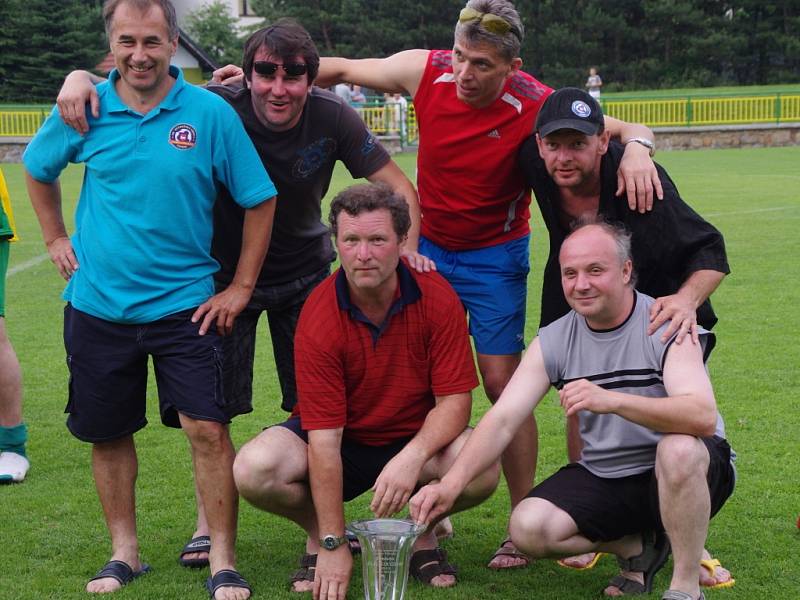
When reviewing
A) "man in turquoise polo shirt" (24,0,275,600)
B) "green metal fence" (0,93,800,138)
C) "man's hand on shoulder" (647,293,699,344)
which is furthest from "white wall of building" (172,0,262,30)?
"man's hand on shoulder" (647,293,699,344)

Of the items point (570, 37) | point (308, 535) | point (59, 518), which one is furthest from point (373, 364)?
point (570, 37)

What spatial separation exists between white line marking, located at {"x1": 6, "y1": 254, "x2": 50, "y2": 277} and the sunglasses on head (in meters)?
8.71

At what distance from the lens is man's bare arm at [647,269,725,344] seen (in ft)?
13.2

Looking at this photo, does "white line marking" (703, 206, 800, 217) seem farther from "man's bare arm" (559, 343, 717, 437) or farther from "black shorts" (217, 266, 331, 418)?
"man's bare arm" (559, 343, 717, 437)

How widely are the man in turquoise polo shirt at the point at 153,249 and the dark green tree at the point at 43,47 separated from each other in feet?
145

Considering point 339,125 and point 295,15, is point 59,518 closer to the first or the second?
point 339,125

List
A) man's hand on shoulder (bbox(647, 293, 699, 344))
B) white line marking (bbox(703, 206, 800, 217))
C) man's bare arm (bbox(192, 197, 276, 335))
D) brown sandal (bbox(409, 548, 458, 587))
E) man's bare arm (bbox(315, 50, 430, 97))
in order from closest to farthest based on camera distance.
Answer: man's hand on shoulder (bbox(647, 293, 699, 344)), man's bare arm (bbox(192, 197, 276, 335)), brown sandal (bbox(409, 548, 458, 587)), man's bare arm (bbox(315, 50, 430, 97)), white line marking (bbox(703, 206, 800, 217))

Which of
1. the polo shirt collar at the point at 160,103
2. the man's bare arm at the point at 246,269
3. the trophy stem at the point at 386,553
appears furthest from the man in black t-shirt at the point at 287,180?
the trophy stem at the point at 386,553

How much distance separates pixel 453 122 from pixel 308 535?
1.82 m

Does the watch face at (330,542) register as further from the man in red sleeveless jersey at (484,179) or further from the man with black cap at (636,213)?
the man with black cap at (636,213)

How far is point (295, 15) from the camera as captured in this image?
57656 millimetres

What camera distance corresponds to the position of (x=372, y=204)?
4.19 metres

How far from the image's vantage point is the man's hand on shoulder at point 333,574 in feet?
13.7

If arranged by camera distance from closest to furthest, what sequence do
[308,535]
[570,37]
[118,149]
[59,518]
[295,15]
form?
[118,149]
[308,535]
[59,518]
[570,37]
[295,15]
